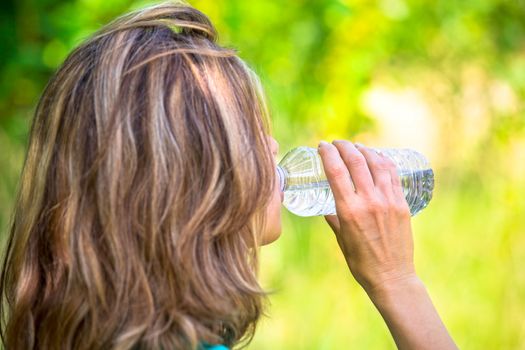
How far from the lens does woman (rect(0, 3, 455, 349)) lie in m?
1.50

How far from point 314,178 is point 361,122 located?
6.61 ft

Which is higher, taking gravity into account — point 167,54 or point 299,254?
point 167,54

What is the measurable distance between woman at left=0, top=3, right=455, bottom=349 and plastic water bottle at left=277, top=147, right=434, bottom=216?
1.12ft

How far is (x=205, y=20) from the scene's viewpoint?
5.61 feet

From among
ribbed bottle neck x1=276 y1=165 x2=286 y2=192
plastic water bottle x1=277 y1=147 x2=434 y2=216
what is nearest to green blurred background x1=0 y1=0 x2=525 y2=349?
plastic water bottle x1=277 y1=147 x2=434 y2=216

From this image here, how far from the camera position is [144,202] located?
152 cm

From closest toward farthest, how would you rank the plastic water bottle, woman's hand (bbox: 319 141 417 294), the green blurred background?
woman's hand (bbox: 319 141 417 294) < the plastic water bottle < the green blurred background

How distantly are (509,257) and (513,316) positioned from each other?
0.31m

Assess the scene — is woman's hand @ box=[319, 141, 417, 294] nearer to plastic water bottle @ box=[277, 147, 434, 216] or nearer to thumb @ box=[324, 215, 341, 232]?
thumb @ box=[324, 215, 341, 232]

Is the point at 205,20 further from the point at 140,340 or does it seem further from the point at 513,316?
the point at 513,316

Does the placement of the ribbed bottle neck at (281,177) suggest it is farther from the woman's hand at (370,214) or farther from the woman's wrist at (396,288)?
the woman's wrist at (396,288)

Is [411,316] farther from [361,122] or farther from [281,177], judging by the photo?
[361,122]

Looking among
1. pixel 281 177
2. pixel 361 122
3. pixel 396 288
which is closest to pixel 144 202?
pixel 281 177

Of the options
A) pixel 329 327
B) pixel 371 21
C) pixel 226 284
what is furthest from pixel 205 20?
pixel 329 327
